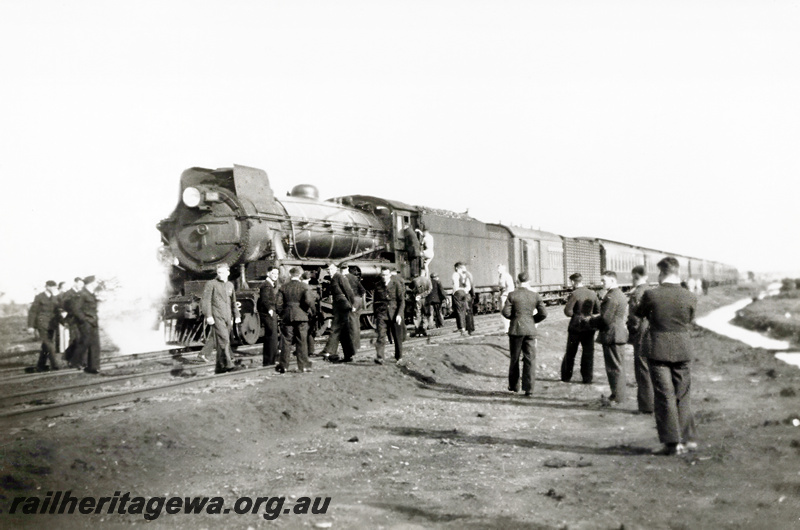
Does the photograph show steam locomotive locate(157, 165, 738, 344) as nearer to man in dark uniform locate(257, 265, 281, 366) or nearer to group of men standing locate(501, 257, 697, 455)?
man in dark uniform locate(257, 265, 281, 366)

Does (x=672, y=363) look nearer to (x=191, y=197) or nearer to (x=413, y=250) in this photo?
(x=191, y=197)

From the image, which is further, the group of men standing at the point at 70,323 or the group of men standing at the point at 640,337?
the group of men standing at the point at 70,323

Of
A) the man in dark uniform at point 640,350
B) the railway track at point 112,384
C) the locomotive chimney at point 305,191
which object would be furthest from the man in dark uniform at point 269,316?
the man in dark uniform at point 640,350

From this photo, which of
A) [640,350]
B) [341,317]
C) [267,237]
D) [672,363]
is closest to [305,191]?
[267,237]

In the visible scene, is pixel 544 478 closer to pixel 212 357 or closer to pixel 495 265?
pixel 212 357

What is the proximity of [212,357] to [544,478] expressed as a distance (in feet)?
29.2

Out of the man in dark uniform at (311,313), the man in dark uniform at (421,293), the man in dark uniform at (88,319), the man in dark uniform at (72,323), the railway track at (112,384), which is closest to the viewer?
the railway track at (112,384)

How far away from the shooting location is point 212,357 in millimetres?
12961

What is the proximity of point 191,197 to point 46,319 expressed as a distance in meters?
3.54

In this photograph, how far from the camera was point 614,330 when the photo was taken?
30.0 ft

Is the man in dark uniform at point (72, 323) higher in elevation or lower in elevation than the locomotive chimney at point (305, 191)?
lower

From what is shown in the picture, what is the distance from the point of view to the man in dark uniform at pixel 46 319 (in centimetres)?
1182

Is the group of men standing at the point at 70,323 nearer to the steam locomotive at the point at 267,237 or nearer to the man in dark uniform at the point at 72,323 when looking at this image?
the man in dark uniform at the point at 72,323
